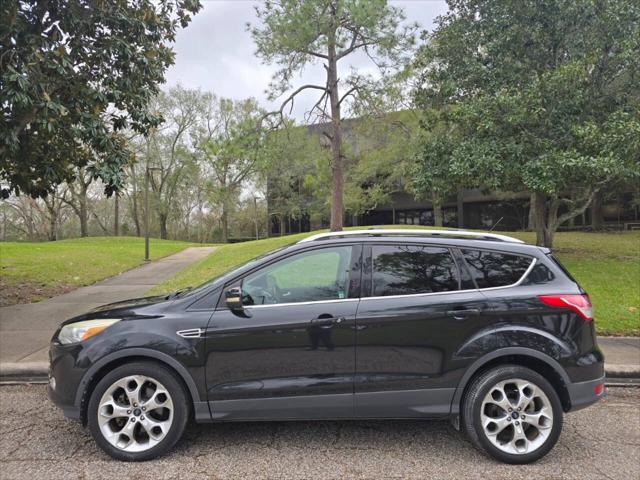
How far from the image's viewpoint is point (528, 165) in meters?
9.82

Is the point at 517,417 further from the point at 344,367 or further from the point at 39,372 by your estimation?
the point at 39,372

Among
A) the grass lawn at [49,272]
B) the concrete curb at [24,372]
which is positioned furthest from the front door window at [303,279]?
the grass lawn at [49,272]

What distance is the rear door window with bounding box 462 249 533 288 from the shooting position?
3389 millimetres

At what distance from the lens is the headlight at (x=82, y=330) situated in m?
3.31

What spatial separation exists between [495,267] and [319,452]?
78.8 inches

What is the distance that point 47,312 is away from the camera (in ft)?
27.6

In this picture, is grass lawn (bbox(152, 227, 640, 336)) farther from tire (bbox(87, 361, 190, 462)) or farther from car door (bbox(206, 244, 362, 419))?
tire (bbox(87, 361, 190, 462))

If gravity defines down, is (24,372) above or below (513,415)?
below

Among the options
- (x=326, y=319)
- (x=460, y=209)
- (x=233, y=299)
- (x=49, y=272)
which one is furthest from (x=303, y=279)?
(x=460, y=209)

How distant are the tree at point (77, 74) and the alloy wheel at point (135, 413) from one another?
183 inches

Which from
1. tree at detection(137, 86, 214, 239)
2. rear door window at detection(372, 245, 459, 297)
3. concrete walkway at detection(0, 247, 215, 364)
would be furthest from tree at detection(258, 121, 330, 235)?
rear door window at detection(372, 245, 459, 297)

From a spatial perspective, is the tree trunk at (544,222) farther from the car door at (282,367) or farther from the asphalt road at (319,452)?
the car door at (282,367)

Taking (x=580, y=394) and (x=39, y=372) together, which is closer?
(x=580, y=394)

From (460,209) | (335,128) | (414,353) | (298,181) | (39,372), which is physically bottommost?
(39,372)
